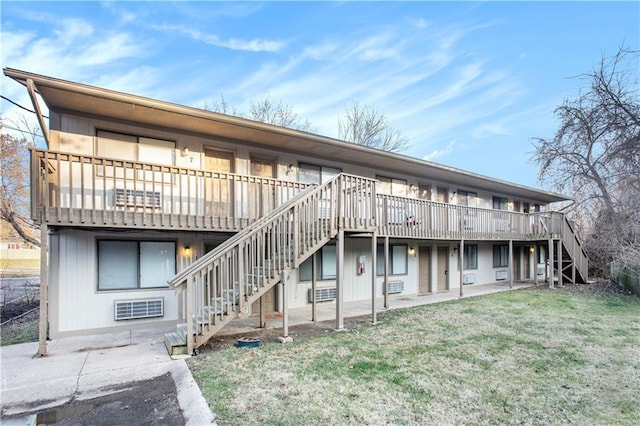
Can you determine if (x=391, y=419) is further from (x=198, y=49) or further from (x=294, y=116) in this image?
(x=294, y=116)

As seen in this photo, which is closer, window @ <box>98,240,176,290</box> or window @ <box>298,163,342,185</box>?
window @ <box>98,240,176,290</box>

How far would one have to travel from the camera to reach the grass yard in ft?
11.9

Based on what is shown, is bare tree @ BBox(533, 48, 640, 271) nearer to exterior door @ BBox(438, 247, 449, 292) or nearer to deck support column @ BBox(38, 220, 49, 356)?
exterior door @ BBox(438, 247, 449, 292)

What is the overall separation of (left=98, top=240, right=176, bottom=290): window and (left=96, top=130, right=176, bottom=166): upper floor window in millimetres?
1973


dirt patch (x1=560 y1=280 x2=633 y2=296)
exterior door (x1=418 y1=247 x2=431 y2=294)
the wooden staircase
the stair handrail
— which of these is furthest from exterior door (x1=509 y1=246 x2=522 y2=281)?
the stair handrail

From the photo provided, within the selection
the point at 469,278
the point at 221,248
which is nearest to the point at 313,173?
the point at 221,248

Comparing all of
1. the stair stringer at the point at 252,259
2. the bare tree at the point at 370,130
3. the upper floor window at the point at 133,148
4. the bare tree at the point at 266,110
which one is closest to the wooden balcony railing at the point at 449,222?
the stair stringer at the point at 252,259

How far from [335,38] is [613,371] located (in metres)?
18.4

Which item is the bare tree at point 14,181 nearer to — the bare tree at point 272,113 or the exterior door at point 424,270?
the bare tree at point 272,113

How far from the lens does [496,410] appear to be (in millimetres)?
3709

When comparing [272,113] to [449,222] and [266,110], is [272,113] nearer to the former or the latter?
[266,110]

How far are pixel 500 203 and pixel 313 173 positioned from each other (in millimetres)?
12113

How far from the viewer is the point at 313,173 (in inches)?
424

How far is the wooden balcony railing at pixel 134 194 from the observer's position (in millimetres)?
5875
